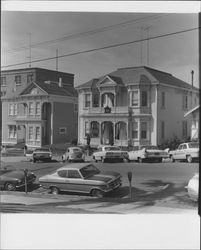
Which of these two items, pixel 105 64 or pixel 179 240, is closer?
pixel 179 240

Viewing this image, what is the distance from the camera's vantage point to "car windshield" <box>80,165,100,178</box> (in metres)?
4.57

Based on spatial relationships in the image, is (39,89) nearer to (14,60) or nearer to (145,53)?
(14,60)

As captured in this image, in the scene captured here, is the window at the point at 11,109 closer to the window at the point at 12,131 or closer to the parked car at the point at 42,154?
the window at the point at 12,131

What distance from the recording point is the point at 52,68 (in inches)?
188

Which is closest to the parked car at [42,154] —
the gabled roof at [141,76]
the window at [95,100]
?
the window at [95,100]

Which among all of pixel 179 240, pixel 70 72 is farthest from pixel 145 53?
pixel 179 240

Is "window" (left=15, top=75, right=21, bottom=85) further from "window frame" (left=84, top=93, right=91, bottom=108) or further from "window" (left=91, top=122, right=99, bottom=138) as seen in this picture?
"window" (left=91, top=122, right=99, bottom=138)

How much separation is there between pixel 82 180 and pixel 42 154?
0.71 metres

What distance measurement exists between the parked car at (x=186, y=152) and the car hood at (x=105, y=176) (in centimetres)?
78

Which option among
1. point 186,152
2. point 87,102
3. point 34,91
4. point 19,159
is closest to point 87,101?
point 87,102

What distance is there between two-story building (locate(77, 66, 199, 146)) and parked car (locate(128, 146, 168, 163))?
0.08m

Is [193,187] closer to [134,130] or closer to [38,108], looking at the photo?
[134,130]

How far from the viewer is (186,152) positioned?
4688mm

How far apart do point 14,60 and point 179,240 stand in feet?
9.59
